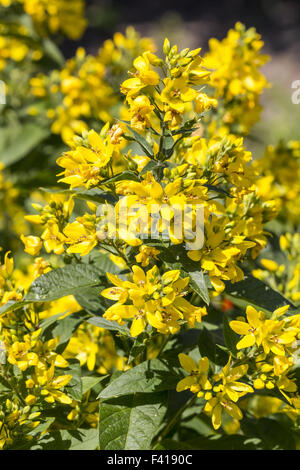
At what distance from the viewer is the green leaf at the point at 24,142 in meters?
2.68

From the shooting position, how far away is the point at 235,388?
3.80 ft

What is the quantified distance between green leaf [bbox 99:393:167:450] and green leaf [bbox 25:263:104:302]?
29cm

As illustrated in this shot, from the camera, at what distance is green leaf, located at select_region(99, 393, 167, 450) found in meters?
1.13

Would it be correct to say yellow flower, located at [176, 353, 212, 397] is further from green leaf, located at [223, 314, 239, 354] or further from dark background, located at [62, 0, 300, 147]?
dark background, located at [62, 0, 300, 147]

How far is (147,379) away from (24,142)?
1893 millimetres

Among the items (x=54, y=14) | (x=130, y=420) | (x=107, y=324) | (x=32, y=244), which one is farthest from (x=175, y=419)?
(x=54, y=14)

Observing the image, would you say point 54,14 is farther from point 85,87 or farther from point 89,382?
point 89,382

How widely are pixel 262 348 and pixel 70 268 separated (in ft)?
1.79

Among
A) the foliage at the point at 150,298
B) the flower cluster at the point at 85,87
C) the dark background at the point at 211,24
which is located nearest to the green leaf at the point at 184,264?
the foliage at the point at 150,298

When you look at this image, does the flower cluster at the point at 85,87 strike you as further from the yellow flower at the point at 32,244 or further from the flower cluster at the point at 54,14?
the yellow flower at the point at 32,244

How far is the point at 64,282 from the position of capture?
4.15 ft

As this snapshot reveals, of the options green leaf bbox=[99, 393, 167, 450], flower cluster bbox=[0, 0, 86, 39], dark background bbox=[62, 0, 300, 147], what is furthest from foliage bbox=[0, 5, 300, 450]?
dark background bbox=[62, 0, 300, 147]

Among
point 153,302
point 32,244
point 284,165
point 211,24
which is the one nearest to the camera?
point 153,302
